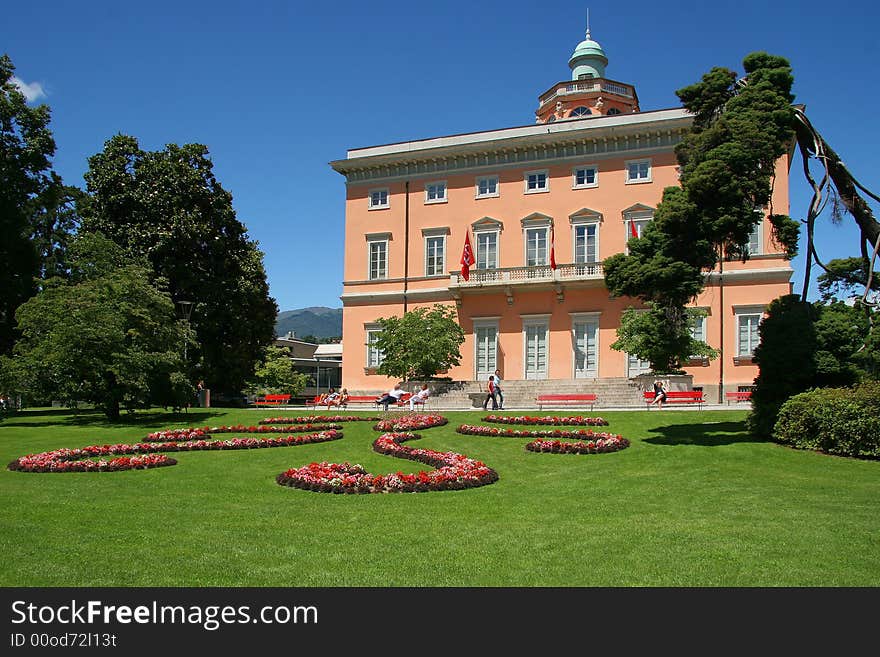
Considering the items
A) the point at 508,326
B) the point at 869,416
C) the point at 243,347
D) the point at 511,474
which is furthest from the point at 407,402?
the point at 869,416

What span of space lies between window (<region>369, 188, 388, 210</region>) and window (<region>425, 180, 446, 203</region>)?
247 centimetres

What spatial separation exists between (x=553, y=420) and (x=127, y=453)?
11.5 metres

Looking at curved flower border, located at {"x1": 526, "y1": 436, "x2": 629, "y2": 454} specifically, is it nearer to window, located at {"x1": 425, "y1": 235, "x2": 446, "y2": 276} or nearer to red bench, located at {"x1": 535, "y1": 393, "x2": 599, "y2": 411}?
red bench, located at {"x1": 535, "y1": 393, "x2": 599, "y2": 411}

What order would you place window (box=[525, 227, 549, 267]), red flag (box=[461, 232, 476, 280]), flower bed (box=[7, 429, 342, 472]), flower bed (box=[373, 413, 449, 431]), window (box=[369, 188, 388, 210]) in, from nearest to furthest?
1. flower bed (box=[7, 429, 342, 472])
2. flower bed (box=[373, 413, 449, 431])
3. red flag (box=[461, 232, 476, 280])
4. window (box=[525, 227, 549, 267])
5. window (box=[369, 188, 388, 210])

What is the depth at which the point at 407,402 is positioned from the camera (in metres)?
30.6

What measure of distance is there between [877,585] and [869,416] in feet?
27.9

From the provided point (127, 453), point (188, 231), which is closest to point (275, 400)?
point (188, 231)

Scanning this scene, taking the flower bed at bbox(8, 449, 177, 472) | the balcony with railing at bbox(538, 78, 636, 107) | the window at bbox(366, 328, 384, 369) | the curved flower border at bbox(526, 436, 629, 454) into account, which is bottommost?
the flower bed at bbox(8, 449, 177, 472)

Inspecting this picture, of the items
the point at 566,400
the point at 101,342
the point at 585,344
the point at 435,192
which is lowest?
the point at 566,400

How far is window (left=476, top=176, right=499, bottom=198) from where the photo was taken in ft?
129

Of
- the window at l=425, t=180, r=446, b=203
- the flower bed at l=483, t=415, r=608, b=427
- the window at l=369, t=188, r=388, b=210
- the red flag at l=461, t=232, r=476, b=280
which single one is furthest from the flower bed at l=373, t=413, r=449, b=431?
the window at l=369, t=188, r=388, b=210

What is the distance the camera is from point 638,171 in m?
36.2

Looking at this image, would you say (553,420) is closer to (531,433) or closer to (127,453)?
(531,433)
